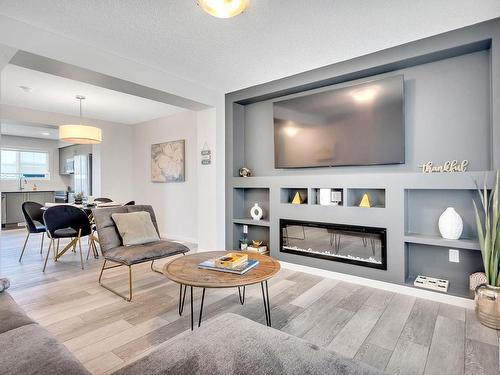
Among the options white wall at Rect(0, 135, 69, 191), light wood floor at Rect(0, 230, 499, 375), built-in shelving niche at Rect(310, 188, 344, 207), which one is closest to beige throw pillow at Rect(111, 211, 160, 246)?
light wood floor at Rect(0, 230, 499, 375)

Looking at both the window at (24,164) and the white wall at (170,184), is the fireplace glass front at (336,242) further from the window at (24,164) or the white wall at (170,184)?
the window at (24,164)

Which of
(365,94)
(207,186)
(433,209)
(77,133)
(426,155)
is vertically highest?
(365,94)

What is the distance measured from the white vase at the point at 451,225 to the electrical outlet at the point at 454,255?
0.22 meters

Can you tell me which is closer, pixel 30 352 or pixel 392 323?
pixel 30 352

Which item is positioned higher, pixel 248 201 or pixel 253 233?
pixel 248 201

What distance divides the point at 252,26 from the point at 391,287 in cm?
284

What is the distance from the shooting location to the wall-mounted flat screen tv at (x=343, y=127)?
290 cm

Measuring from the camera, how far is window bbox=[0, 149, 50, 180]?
25.1 ft

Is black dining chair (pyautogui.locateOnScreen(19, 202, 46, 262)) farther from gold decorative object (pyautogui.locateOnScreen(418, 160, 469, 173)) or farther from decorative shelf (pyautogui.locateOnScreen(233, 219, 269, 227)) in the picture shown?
gold decorative object (pyautogui.locateOnScreen(418, 160, 469, 173))

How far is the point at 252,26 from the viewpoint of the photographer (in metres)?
2.45

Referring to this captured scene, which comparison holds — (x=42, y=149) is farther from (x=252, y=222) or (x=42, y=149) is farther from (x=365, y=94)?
(x=365, y=94)

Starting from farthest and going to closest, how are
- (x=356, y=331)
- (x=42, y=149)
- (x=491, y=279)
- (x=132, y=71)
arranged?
(x=42, y=149)
(x=132, y=71)
(x=491, y=279)
(x=356, y=331)

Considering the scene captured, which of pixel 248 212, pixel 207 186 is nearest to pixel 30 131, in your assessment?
pixel 207 186

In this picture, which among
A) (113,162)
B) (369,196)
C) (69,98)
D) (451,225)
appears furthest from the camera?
(113,162)
